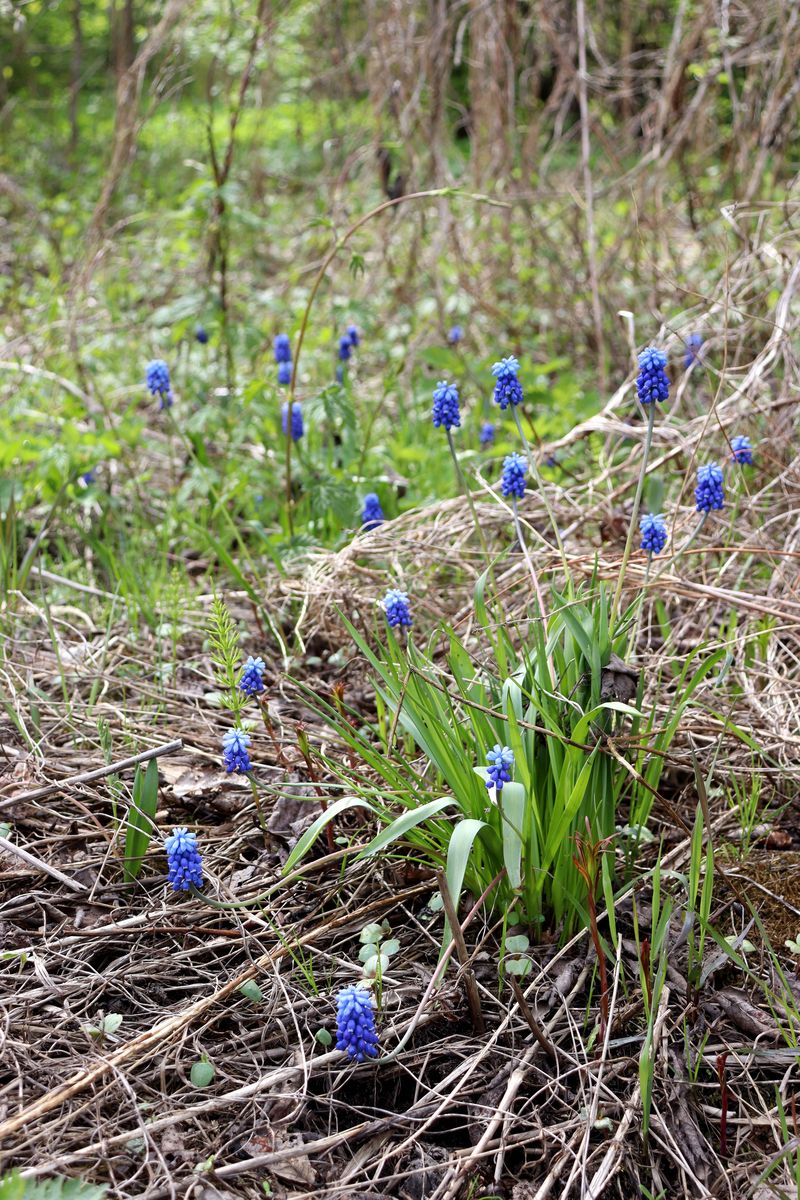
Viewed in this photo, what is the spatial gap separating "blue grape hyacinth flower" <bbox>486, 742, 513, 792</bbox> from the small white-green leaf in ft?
1.90

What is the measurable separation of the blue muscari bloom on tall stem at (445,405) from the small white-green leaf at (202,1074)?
126 cm

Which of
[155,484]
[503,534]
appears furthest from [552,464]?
[155,484]

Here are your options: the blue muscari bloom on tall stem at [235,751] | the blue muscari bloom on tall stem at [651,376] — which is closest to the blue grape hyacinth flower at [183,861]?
the blue muscari bloom on tall stem at [235,751]

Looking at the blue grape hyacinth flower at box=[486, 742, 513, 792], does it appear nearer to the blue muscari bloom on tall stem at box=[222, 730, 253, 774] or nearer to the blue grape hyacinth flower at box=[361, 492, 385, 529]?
the blue muscari bloom on tall stem at box=[222, 730, 253, 774]

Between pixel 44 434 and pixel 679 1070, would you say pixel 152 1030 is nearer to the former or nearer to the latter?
pixel 679 1070

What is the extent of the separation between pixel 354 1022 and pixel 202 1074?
10.1 inches

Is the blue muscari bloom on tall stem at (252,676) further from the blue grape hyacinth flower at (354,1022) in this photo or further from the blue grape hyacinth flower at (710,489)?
the blue grape hyacinth flower at (710,489)

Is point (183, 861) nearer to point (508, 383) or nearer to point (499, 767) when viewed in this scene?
point (499, 767)

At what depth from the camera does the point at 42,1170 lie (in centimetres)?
132

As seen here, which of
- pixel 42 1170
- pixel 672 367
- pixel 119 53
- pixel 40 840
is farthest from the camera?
pixel 119 53

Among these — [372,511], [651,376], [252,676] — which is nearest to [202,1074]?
[252,676]

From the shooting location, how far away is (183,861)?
1.67m

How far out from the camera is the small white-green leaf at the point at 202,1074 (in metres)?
1.49

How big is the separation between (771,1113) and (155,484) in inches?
117
